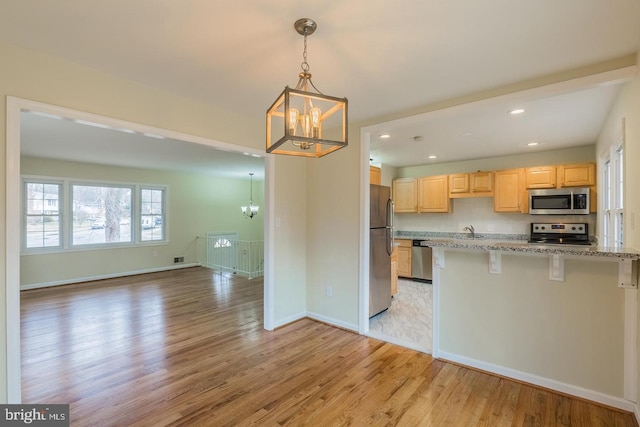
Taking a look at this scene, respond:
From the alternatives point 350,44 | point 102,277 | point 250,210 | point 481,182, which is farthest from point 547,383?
point 102,277

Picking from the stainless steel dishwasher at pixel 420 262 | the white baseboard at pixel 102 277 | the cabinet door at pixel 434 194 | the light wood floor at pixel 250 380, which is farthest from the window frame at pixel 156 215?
the cabinet door at pixel 434 194

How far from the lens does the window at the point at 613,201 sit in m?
2.92

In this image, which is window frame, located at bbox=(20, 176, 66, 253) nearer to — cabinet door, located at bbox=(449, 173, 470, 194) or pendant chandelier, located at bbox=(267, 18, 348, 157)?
pendant chandelier, located at bbox=(267, 18, 348, 157)

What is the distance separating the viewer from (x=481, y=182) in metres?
5.56

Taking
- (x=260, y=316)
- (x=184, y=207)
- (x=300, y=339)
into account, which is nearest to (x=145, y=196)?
(x=184, y=207)

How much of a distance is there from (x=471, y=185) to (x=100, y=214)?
7805 millimetres

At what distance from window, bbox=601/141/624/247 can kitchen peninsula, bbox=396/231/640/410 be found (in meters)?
0.90

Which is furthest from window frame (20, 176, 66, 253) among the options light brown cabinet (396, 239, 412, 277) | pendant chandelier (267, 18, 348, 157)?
light brown cabinet (396, 239, 412, 277)

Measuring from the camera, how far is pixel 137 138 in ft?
14.0

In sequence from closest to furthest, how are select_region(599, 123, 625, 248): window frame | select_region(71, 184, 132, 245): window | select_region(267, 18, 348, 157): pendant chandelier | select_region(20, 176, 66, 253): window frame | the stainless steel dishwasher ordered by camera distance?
select_region(267, 18, 348, 157): pendant chandelier
select_region(599, 123, 625, 248): window frame
select_region(20, 176, 66, 253): window frame
the stainless steel dishwasher
select_region(71, 184, 132, 245): window

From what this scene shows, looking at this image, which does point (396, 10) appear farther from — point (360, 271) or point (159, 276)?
point (159, 276)

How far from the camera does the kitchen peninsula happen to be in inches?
85.0

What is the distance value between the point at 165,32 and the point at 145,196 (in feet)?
21.0

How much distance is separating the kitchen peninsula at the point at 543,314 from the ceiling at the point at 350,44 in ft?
4.40
